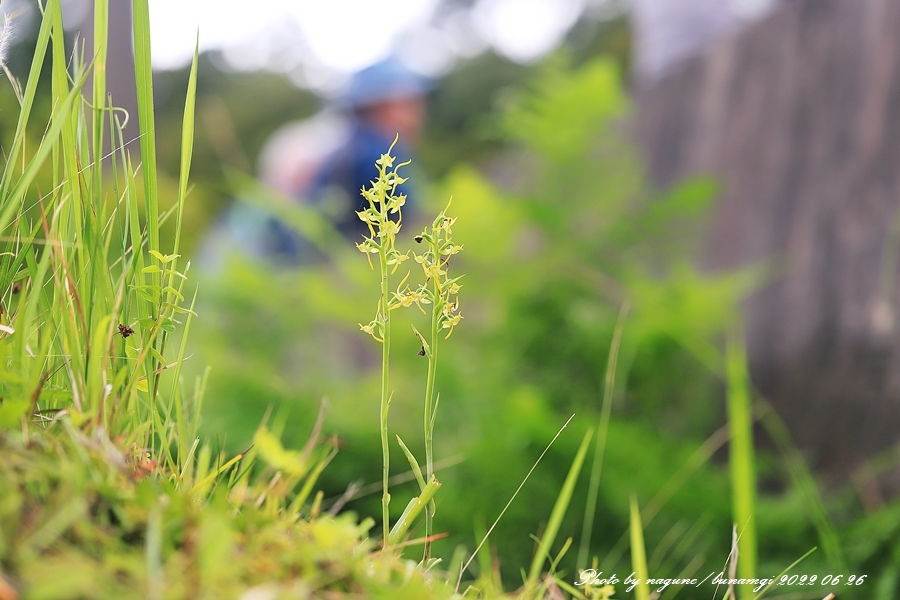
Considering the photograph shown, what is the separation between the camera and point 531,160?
316 cm

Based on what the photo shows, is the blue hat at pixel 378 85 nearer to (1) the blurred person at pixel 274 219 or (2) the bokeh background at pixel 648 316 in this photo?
(1) the blurred person at pixel 274 219

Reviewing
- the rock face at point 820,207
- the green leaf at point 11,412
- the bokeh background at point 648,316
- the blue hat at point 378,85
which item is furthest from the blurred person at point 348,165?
the green leaf at point 11,412

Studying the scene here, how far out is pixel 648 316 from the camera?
8.57ft

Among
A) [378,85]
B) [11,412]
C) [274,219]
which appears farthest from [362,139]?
[11,412]

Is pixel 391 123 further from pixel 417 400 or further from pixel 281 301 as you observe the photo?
pixel 417 400

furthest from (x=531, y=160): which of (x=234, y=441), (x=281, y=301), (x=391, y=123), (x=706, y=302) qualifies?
(x=391, y=123)

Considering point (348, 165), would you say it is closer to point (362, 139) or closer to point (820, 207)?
point (362, 139)

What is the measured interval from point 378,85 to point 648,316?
3068 mm

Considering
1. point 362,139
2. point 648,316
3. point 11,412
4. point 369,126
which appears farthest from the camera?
point 369,126

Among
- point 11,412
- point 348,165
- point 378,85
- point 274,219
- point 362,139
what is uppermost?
point 378,85

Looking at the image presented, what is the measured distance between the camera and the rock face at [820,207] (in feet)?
8.68

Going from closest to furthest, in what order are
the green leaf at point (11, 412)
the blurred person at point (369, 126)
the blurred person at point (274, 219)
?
the green leaf at point (11, 412)
the blurred person at point (369, 126)
the blurred person at point (274, 219)

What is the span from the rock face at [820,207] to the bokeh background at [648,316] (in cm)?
1

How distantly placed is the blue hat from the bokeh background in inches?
67.7
